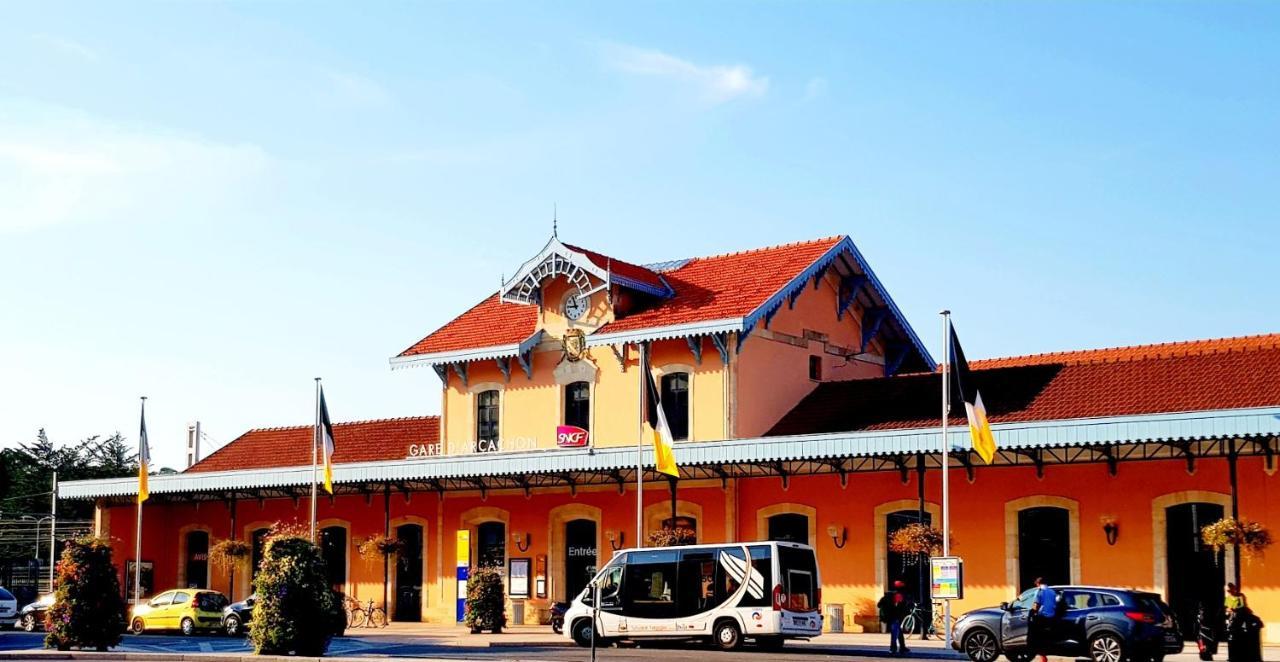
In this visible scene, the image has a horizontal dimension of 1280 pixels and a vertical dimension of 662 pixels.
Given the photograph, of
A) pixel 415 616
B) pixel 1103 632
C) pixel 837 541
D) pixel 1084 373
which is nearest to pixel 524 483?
pixel 415 616

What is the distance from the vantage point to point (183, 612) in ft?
117

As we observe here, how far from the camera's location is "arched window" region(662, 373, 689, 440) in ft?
122

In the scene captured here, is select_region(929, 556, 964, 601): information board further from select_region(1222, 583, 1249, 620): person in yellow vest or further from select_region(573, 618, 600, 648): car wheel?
select_region(573, 618, 600, 648): car wheel

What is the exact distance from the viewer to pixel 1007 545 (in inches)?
1246

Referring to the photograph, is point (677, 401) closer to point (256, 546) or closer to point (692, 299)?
point (692, 299)

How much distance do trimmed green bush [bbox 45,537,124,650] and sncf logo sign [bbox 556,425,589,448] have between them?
12613 mm

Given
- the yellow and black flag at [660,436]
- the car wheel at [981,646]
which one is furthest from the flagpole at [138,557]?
the car wheel at [981,646]

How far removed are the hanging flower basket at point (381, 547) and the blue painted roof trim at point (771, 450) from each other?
2.05 metres

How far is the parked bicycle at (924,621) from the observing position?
3155 cm

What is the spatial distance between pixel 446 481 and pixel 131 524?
12.5 meters

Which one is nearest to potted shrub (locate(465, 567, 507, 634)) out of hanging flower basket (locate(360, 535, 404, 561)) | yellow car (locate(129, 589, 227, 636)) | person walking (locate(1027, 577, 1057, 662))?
yellow car (locate(129, 589, 227, 636))

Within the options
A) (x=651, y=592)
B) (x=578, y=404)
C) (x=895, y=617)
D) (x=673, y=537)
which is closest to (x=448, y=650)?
(x=651, y=592)

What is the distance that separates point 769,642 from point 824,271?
13.4 metres

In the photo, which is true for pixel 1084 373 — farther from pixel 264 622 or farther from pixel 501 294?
pixel 264 622
